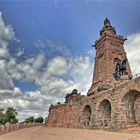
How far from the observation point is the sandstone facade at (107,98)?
21.8 metres

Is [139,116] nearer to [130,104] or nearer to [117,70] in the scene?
[130,104]

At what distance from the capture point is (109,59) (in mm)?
36031

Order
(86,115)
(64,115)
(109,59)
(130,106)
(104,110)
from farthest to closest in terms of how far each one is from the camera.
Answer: (64,115), (109,59), (86,115), (104,110), (130,106)

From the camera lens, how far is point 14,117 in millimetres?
53031

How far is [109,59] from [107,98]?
13011mm

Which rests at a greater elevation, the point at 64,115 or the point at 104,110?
the point at 64,115

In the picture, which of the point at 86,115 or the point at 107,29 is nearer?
the point at 86,115

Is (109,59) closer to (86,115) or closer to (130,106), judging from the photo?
(86,115)

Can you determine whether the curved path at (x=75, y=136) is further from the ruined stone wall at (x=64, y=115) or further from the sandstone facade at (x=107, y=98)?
the ruined stone wall at (x=64, y=115)

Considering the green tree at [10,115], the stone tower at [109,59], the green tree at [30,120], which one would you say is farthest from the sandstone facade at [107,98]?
the green tree at [30,120]

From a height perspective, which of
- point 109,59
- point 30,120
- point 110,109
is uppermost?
point 109,59

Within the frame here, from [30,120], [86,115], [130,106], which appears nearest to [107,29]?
[86,115]

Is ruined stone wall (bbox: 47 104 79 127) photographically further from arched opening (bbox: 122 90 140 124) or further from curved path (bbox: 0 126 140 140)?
curved path (bbox: 0 126 140 140)

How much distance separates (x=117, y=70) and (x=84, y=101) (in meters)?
9.36
